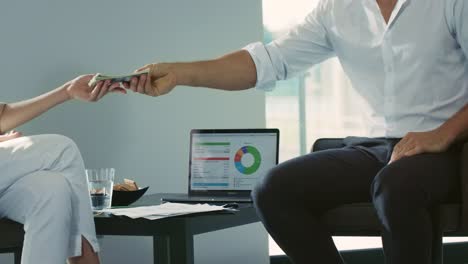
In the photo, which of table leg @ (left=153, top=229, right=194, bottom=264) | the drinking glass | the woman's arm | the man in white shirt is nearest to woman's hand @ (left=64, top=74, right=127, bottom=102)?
the woman's arm

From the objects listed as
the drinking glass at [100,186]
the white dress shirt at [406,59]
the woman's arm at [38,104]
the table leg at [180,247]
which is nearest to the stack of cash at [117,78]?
the woman's arm at [38,104]

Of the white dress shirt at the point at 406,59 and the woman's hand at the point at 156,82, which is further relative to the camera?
the woman's hand at the point at 156,82

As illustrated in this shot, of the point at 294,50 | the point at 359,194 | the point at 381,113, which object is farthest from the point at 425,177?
the point at 294,50

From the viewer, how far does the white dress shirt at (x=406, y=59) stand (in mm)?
2061

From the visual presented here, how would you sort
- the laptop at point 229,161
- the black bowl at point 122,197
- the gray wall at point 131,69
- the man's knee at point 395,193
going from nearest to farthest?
1. the man's knee at point 395,193
2. the black bowl at point 122,197
3. the laptop at point 229,161
4. the gray wall at point 131,69

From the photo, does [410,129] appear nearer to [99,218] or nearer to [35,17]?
[99,218]

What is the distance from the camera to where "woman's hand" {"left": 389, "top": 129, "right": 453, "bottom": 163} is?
75.8 inches

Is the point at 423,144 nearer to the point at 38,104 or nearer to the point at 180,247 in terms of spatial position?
the point at 180,247

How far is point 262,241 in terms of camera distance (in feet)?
12.1

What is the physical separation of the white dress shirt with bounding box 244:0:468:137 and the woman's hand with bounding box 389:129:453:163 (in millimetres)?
129

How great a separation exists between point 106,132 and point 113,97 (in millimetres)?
140

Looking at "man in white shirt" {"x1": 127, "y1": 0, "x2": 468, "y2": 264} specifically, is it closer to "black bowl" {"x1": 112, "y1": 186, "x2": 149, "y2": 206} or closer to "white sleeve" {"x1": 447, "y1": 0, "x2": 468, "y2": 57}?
"white sleeve" {"x1": 447, "y1": 0, "x2": 468, "y2": 57}

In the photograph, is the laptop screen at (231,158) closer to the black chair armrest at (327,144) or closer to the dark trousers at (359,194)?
the black chair armrest at (327,144)

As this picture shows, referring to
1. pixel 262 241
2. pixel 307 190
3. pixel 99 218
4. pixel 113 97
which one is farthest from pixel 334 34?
pixel 262 241
